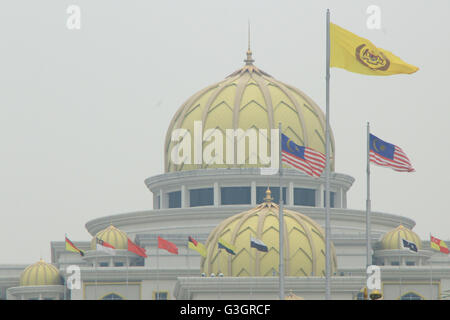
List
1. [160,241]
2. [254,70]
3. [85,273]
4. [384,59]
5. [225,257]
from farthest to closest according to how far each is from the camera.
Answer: [254,70] < [85,273] < [160,241] < [225,257] < [384,59]

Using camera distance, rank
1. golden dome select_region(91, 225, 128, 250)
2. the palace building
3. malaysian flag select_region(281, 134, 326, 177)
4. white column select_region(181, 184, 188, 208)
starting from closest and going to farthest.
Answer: malaysian flag select_region(281, 134, 326, 177) → the palace building → golden dome select_region(91, 225, 128, 250) → white column select_region(181, 184, 188, 208)

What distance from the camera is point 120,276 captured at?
74.9 m

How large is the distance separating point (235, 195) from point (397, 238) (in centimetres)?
1050

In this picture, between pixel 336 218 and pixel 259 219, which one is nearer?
pixel 259 219

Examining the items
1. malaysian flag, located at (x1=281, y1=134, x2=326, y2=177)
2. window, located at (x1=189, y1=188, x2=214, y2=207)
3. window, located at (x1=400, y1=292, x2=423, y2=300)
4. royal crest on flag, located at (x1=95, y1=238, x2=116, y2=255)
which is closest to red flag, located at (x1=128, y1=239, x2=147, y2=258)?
royal crest on flag, located at (x1=95, y1=238, x2=116, y2=255)

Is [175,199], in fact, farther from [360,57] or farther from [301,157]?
[360,57]

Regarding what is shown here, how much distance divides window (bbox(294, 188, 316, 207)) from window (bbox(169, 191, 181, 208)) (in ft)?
23.4

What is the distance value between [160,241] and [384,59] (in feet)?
97.4

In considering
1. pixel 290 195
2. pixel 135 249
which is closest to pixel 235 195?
pixel 290 195

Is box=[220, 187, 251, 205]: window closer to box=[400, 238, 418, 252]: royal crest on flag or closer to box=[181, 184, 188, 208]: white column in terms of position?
box=[181, 184, 188, 208]: white column

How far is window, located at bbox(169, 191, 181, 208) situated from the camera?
277 feet

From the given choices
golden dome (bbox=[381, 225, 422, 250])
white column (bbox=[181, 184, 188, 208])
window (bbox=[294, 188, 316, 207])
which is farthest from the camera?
white column (bbox=[181, 184, 188, 208])
